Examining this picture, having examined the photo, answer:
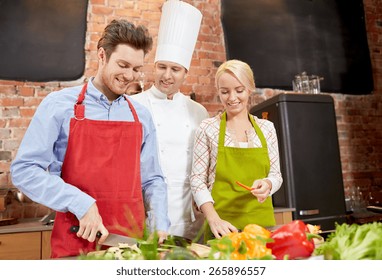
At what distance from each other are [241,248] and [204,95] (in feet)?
7.81

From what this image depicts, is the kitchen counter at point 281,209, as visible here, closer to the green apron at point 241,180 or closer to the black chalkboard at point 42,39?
the green apron at point 241,180

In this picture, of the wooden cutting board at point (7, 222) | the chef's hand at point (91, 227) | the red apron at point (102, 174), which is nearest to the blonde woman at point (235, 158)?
the red apron at point (102, 174)

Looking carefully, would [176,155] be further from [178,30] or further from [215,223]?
[178,30]

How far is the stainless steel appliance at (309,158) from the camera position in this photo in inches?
103

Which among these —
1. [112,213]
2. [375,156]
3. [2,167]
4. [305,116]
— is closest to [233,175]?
[112,213]

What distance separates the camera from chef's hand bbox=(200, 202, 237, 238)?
1.34 meters

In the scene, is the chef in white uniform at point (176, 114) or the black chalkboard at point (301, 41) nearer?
the chef in white uniform at point (176, 114)

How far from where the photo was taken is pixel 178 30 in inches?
83.4

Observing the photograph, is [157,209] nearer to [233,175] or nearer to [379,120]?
[233,175]

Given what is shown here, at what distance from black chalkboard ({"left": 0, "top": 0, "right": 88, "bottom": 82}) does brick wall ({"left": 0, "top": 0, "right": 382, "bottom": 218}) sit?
0.22ft

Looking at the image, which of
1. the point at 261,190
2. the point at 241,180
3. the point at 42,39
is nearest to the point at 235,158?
the point at 241,180

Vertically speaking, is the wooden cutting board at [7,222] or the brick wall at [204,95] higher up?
the brick wall at [204,95]

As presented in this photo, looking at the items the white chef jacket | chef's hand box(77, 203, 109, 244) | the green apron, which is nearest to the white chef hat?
the white chef jacket

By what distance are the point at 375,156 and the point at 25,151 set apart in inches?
135
